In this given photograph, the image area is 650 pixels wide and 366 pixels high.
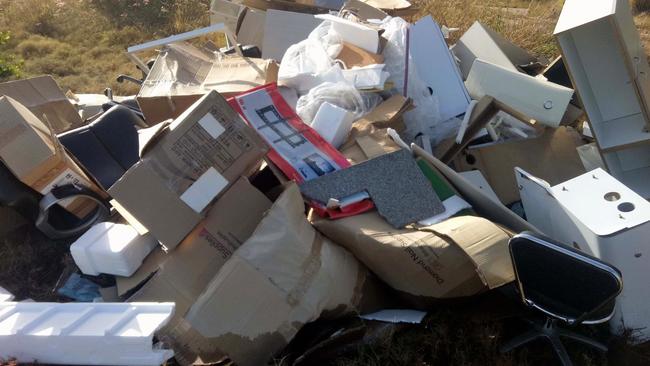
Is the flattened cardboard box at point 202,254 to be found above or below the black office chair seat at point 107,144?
below

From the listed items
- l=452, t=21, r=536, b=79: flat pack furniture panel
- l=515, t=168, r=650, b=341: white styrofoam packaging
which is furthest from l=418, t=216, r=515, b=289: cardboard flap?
l=452, t=21, r=536, b=79: flat pack furniture panel

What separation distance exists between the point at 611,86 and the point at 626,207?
4.07ft

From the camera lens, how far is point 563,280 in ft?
6.11

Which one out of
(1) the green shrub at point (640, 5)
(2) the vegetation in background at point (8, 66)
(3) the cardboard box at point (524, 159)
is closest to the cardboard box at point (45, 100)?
(2) the vegetation in background at point (8, 66)

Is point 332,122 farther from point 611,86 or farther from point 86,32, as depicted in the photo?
point 86,32

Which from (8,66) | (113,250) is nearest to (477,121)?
(113,250)

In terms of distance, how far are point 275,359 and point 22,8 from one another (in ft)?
23.2

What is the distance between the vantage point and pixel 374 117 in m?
2.82

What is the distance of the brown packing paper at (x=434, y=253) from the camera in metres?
1.91

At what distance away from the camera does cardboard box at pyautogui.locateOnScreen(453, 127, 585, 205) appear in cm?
301

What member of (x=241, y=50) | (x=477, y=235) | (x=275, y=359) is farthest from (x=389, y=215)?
(x=241, y=50)

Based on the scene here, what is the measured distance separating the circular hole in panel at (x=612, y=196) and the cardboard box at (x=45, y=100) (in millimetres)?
3082

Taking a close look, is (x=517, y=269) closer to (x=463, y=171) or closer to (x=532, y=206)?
(x=532, y=206)

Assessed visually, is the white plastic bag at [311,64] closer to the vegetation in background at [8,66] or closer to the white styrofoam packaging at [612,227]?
the white styrofoam packaging at [612,227]
